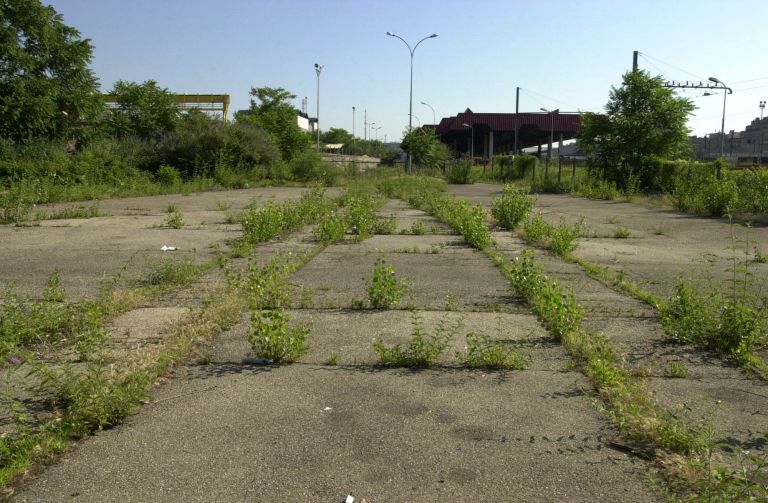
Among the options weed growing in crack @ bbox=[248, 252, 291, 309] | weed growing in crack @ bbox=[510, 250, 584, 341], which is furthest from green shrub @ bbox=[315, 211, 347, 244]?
weed growing in crack @ bbox=[510, 250, 584, 341]

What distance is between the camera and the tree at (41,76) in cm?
2762

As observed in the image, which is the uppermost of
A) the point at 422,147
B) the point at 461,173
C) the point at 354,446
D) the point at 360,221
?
the point at 422,147

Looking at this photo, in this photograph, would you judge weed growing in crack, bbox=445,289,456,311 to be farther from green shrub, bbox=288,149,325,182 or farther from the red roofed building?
the red roofed building

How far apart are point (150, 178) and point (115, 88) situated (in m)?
17.9

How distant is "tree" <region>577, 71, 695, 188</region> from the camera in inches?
1136

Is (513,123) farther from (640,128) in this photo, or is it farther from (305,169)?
(640,128)

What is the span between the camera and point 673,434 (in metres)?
3.29

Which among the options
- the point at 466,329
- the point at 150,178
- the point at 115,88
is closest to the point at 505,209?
the point at 466,329

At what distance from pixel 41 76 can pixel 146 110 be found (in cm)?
1295

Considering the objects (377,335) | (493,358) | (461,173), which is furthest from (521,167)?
(493,358)

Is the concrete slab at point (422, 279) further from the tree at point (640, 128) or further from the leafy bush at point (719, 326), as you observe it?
the tree at point (640, 128)

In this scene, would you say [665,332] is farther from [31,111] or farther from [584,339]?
[31,111]

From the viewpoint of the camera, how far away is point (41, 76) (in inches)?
1171

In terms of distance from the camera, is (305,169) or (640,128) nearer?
(640,128)
